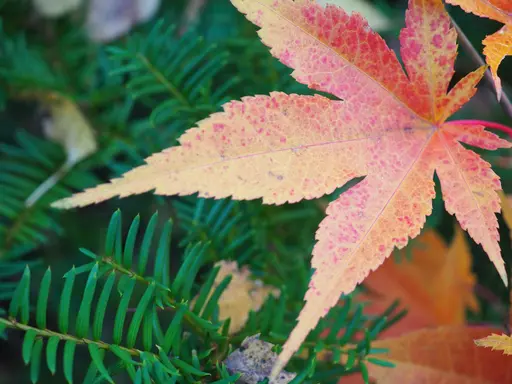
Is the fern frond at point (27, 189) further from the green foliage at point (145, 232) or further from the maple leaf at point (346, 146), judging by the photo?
the maple leaf at point (346, 146)

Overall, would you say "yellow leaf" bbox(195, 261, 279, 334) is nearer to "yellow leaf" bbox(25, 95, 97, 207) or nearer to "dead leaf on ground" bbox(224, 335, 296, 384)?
"dead leaf on ground" bbox(224, 335, 296, 384)

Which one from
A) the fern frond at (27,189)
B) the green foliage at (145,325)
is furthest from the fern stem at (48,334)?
the fern frond at (27,189)

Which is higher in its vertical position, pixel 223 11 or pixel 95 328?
pixel 223 11

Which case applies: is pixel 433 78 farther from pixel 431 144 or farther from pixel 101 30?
pixel 101 30

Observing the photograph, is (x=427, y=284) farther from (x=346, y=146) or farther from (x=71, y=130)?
(x=71, y=130)

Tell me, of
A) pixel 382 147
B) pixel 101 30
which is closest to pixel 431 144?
pixel 382 147
